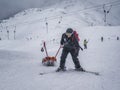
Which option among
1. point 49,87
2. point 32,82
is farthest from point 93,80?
point 32,82

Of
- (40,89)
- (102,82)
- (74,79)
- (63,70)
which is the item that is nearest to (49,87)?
(40,89)

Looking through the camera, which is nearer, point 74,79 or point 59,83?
point 59,83

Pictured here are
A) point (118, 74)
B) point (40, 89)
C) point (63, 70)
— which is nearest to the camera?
point (40, 89)

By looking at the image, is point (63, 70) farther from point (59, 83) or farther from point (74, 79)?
point (59, 83)

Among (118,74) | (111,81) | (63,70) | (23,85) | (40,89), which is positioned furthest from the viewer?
(63,70)

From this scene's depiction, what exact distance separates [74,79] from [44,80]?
1.11m

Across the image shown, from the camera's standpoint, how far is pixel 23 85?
620 cm

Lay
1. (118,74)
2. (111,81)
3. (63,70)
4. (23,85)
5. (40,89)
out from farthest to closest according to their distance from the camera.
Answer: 1. (63,70)
2. (118,74)
3. (111,81)
4. (23,85)
5. (40,89)

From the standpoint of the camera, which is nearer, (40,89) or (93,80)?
(40,89)

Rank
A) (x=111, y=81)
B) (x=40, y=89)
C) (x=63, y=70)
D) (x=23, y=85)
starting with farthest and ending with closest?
1. (x=63, y=70)
2. (x=111, y=81)
3. (x=23, y=85)
4. (x=40, y=89)

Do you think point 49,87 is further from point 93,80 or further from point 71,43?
point 71,43

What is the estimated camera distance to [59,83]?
6457mm

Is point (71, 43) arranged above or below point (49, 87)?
above

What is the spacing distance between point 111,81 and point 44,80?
93.8 inches
